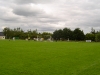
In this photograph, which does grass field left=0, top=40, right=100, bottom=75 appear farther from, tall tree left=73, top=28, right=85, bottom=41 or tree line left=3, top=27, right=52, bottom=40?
tree line left=3, top=27, right=52, bottom=40

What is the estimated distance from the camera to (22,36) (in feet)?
452

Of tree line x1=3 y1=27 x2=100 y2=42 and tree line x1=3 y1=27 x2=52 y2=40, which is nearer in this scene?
tree line x1=3 y1=27 x2=100 y2=42

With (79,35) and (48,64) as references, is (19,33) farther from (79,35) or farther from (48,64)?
(48,64)

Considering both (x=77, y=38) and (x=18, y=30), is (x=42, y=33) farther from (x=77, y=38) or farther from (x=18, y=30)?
(x=77, y=38)

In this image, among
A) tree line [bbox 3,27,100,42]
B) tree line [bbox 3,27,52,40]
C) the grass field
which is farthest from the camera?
tree line [bbox 3,27,52,40]

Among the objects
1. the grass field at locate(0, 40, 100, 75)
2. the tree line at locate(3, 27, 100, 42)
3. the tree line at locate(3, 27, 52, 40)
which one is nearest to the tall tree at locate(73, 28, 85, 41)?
the tree line at locate(3, 27, 100, 42)

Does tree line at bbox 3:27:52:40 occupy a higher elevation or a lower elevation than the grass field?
higher

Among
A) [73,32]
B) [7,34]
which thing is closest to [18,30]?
[7,34]

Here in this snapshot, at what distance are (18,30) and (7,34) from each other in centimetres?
1016

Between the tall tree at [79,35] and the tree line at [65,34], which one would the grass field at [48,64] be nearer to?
the tree line at [65,34]

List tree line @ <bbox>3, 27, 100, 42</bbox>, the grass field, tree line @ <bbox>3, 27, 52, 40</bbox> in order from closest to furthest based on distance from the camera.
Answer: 1. the grass field
2. tree line @ <bbox>3, 27, 100, 42</bbox>
3. tree line @ <bbox>3, 27, 52, 40</bbox>

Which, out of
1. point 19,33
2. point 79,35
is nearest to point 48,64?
point 79,35

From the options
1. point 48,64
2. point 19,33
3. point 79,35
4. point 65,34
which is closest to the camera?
point 48,64

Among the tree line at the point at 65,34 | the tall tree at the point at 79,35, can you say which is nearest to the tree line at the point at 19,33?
the tree line at the point at 65,34
